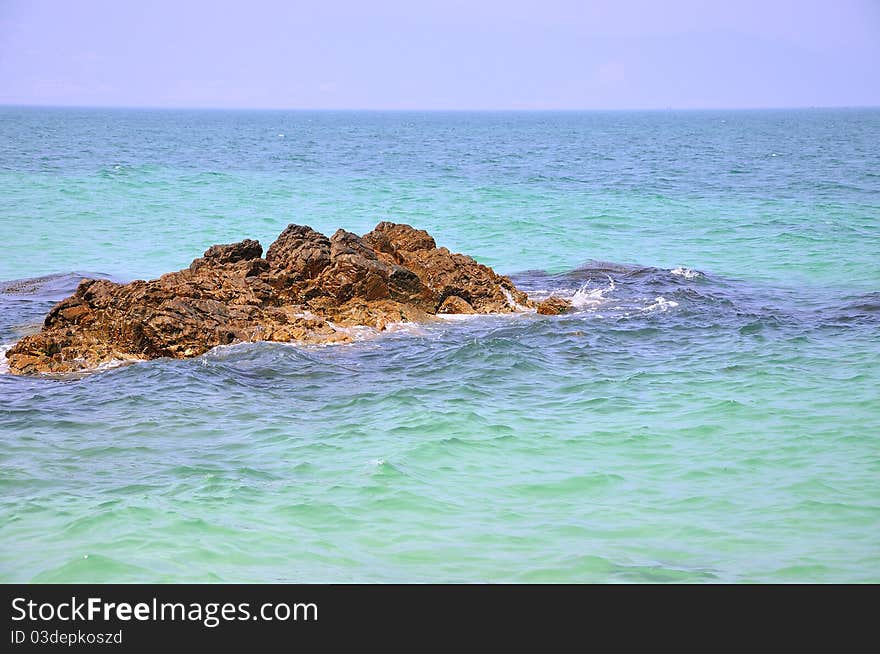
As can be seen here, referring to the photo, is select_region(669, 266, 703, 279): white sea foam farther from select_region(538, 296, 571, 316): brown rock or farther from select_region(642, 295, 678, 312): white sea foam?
select_region(538, 296, 571, 316): brown rock

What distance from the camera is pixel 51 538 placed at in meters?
8.65

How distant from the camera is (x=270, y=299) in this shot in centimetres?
1691

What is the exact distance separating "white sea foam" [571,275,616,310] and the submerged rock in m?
0.97

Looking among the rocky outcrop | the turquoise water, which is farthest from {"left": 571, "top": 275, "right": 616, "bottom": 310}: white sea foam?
the rocky outcrop

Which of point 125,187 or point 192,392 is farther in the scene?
point 125,187

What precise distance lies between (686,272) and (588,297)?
389 centimetres

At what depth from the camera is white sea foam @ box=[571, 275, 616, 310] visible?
18469 mm

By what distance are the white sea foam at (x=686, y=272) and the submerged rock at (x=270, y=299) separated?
15.7ft

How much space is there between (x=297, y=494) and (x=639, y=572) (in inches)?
138

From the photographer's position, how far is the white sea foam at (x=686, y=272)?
848 inches

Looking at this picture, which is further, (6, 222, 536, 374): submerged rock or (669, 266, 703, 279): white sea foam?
(669, 266, 703, 279): white sea foam

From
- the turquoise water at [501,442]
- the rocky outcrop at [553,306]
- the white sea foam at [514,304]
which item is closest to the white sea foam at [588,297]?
the turquoise water at [501,442]
